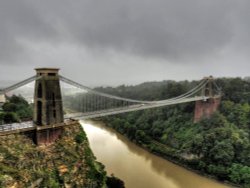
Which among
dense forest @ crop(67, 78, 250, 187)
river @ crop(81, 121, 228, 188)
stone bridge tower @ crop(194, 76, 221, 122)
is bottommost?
river @ crop(81, 121, 228, 188)

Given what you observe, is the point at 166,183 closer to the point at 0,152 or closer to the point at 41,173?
the point at 41,173

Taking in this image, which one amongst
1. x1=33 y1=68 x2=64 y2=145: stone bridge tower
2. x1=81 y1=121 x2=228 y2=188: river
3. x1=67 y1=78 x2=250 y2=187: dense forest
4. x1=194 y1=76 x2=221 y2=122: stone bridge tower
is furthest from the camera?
x1=194 y1=76 x2=221 y2=122: stone bridge tower

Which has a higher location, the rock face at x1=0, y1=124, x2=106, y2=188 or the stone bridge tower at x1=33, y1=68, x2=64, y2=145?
the stone bridge tower at x1=33, y1=68, x2=64, y2=145

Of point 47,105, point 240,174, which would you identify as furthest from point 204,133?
point 47,105

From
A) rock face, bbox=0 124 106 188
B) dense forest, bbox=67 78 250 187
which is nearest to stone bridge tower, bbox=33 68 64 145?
rock face, bbox=0 124 106 188

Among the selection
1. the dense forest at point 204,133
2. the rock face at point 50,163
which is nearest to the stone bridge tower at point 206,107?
the dense forest at point 204,133

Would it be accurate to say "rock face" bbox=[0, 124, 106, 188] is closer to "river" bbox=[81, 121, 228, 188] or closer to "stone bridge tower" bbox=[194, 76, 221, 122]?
"river" bbox=[81, 121, 228, 188]

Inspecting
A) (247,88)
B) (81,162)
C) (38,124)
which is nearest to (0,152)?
(38,124)

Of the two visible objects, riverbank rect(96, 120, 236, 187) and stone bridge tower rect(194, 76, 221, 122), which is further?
stone bridge tower rect(194, 76, 221, 122)
